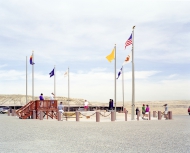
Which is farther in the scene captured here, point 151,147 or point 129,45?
point 129,45

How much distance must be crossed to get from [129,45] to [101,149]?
2051 cm

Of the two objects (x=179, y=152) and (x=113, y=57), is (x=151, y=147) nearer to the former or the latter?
(x=179, y=152)

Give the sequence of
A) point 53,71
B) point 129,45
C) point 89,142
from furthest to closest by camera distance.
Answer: point 53,71
point 129,45
point 89,142

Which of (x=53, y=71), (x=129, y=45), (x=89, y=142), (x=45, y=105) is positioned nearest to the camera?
(x=89, y=142)

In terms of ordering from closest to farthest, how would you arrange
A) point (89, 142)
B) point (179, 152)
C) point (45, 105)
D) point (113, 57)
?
point (179, 152), point (89, 142), point (45, 105), point (113, 57)

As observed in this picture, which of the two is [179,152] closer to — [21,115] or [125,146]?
[125,146]

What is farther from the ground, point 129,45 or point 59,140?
point 129,45

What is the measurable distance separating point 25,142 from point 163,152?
5.85 metres

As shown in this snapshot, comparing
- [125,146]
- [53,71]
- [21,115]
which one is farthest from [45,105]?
[125,146]

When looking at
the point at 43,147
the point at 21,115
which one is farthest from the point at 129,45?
the point at 43,147

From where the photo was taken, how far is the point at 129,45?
101 ft

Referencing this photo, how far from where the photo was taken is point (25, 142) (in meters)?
13.3

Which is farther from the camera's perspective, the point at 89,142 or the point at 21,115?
the point at 21,115

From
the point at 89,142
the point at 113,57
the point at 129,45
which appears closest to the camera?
the point at 89,142
